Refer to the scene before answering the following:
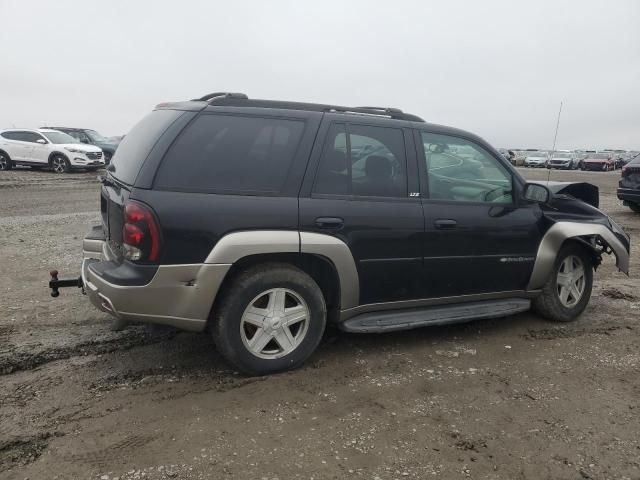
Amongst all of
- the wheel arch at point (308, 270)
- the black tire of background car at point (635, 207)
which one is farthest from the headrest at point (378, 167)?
the black tire of background car at point (635, 207)

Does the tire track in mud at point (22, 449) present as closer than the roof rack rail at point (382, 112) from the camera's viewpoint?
Yes

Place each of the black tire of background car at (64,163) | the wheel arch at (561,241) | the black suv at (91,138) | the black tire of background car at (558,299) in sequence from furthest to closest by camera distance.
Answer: the black suv at (91,138) < the black tire of background car at (64,163) < the black tire of background car at (558,299) < the wheel arch at (561,241)

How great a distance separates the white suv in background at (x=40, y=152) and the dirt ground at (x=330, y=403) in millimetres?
15116

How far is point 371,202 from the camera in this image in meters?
3.71

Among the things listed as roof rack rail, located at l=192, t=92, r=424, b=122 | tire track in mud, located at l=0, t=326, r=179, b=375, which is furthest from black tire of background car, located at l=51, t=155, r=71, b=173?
roof rack rail, located at l=192, t=92, r=424, b=122

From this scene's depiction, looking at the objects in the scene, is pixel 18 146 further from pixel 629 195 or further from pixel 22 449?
pixel 629 195

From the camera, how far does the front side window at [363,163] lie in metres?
3.63

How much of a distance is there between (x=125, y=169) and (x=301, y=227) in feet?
4.12

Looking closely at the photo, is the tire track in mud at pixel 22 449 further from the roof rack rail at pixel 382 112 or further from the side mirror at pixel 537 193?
the side mirror at pixel 537 193

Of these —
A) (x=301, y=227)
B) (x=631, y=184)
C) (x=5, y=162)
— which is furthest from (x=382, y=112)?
(x=5, y=162)

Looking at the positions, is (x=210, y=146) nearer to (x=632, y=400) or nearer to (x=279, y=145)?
(x=279, y=145)

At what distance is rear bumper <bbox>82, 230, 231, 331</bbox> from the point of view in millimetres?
3135

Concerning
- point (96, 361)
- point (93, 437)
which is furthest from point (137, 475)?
point (96, 361)

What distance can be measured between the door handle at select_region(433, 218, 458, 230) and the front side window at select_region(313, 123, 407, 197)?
0.34 meters
